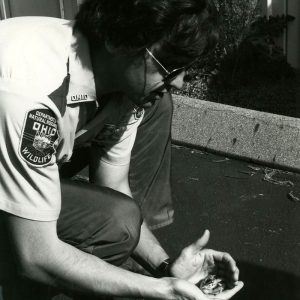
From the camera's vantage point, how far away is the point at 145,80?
7.56ft

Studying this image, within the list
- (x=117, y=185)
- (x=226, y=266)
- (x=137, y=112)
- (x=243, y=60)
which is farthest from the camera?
→ (x=243, y=60)

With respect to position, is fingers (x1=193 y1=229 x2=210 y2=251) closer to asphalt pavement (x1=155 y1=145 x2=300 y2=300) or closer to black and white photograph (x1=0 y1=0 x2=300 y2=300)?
black and white photograph (x1=0 y1=0 x2=300 y2=300)

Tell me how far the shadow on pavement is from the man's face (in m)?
1.14

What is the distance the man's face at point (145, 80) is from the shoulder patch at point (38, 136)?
324 millimetres

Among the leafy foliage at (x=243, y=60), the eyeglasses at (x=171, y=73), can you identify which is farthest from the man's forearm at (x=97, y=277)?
the leafy foliage at (x=243, y=60)

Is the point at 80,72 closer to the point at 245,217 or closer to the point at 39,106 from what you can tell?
the point at 39,106

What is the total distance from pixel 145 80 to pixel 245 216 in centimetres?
170

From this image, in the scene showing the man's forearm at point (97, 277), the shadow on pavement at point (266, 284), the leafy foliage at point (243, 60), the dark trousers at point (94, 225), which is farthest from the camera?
the leafy foliage at point (243, 60)

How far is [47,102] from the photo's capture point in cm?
210

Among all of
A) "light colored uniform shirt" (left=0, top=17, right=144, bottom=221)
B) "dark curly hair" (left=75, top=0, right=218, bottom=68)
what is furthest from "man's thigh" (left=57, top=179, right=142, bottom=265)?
"dark curly hair" (left=75, top=0, right=218, bottom=68)

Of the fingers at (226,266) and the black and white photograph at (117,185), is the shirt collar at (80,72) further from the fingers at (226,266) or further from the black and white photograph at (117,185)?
the fingers at (226,266)

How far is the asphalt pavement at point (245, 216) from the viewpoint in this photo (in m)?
3.21

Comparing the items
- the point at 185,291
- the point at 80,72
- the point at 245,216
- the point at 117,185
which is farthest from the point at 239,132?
the point at 185,291

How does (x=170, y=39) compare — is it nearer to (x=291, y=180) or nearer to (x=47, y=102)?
(x=47, y=102)
